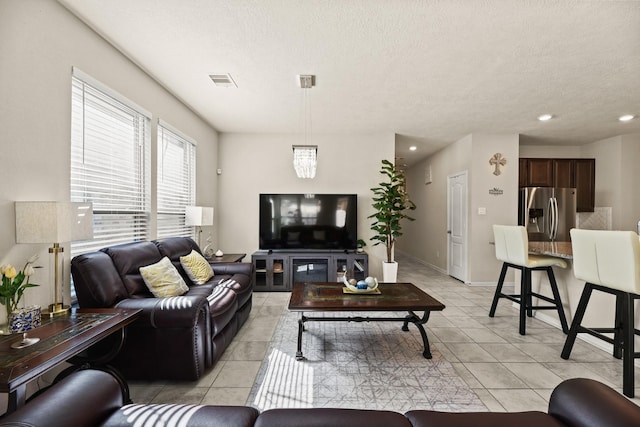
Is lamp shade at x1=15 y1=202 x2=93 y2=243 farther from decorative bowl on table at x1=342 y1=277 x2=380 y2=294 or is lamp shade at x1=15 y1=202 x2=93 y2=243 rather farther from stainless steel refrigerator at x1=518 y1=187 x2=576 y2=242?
stainless steel refrigerator at x1=518 y1=187 x2=576 y2=242

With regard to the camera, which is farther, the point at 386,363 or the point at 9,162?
the point at 386,363

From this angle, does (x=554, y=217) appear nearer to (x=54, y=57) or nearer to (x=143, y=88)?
(x=143, y=88)

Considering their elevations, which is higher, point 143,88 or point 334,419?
point 143,88

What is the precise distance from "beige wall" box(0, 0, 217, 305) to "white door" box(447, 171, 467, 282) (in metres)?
5.41

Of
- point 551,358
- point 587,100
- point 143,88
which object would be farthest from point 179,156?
point 587,100

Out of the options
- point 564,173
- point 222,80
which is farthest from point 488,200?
point 222,80

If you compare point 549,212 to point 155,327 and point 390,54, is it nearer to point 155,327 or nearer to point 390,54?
point 390,54

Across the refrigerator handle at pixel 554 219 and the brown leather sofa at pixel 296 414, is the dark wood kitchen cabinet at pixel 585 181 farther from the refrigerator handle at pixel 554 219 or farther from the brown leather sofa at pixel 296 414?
the brown leather sofa at pixel 296 414

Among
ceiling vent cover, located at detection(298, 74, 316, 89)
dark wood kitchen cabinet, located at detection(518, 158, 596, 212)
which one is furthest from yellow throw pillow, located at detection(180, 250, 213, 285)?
dark wood kitchen cabinet, located at detection(518, 158, 596, 212)

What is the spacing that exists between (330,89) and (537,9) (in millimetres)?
1915

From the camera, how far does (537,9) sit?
2.01m

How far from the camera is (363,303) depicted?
2389mm

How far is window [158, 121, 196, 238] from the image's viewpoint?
134 inches

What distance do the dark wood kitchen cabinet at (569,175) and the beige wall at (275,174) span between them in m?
2.94
